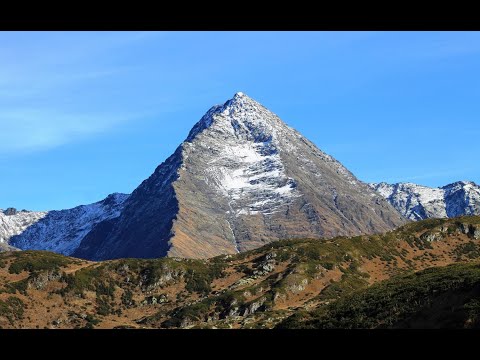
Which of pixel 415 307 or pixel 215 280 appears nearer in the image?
pixel 415 307

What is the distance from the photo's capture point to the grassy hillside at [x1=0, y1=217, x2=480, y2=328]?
14538cm

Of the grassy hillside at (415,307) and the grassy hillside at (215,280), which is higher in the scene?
the grassy hillside at (215,280)

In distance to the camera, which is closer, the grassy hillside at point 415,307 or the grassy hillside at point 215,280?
the grassy hillside at point 415,307

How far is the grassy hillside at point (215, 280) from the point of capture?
5723 inches

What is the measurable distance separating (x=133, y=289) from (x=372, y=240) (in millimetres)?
77493

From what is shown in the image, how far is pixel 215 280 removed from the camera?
584ft

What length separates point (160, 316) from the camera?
156m

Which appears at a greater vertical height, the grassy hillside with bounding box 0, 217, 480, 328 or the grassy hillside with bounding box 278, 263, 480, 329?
the grassy hillside with bounding box 0, 217, 480, 328

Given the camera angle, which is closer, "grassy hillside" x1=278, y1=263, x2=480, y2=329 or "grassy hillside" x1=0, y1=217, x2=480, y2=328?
"grassy hillside" x1=278, y1=263, x2=480, y2=329

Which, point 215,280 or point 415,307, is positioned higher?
point 215,280
